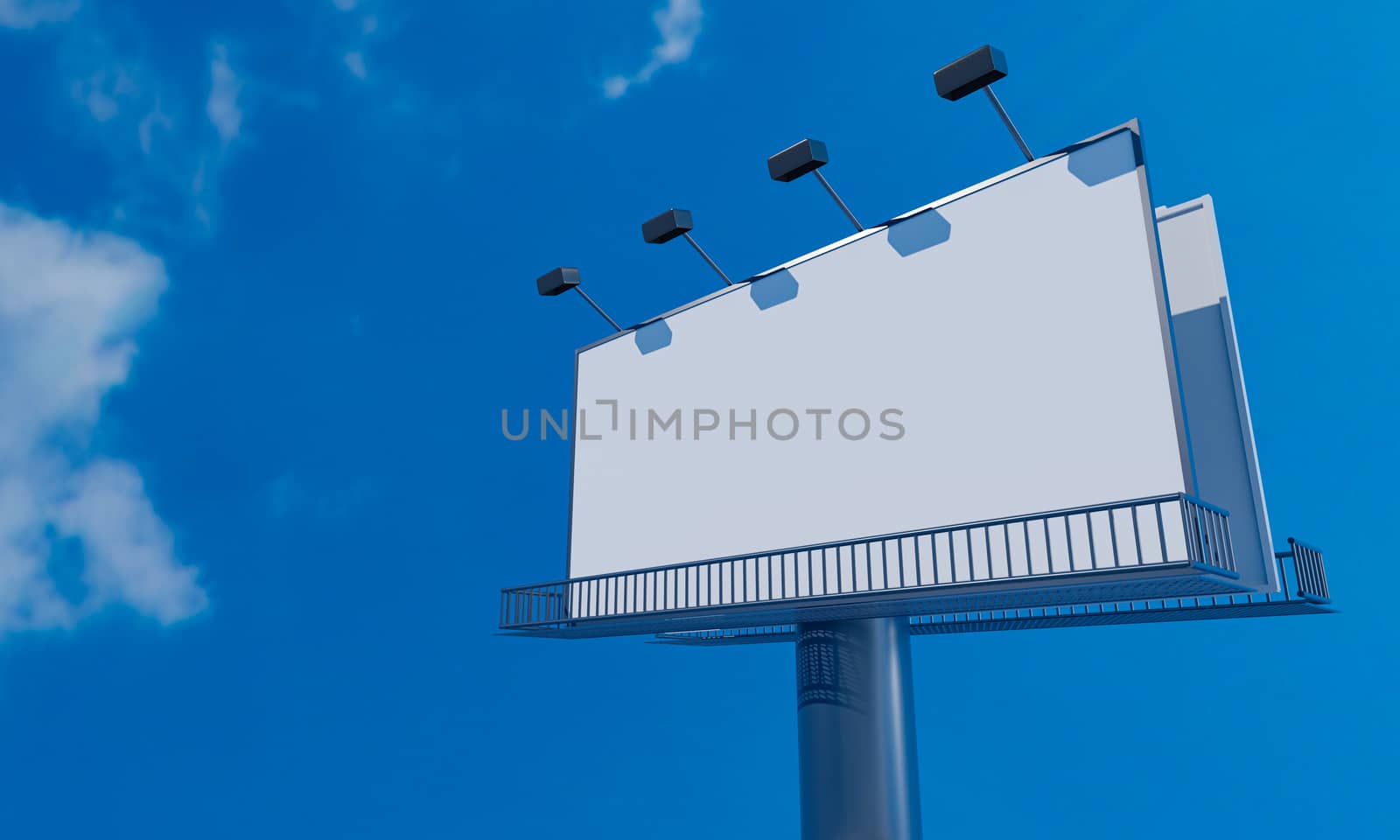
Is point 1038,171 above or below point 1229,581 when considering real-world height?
above

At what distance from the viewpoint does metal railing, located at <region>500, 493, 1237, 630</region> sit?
21.4 ft

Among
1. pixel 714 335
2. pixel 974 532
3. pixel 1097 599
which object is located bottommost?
pixel 1097 599

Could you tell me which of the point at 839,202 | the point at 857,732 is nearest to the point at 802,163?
the point at 839,202

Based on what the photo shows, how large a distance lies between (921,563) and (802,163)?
4418 mm

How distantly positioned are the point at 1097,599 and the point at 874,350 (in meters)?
3.26

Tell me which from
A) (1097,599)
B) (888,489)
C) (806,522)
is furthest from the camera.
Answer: (806,522)

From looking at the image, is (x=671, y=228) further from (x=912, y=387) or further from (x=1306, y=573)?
(x=1306, y=573)

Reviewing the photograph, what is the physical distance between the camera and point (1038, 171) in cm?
814

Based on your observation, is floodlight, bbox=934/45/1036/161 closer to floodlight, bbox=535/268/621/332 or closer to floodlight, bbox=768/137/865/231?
floodlight, bbox=768/137/865/231

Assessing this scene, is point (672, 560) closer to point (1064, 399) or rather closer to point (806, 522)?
point (806, 522)

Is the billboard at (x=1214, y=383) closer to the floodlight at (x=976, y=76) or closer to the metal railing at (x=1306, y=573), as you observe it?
the metal railing at (x=1306, y=573)

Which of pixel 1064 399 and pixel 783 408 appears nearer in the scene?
pixel 1064 399

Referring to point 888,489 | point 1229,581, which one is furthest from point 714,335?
point 1229,581

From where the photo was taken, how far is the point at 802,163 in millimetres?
9508
